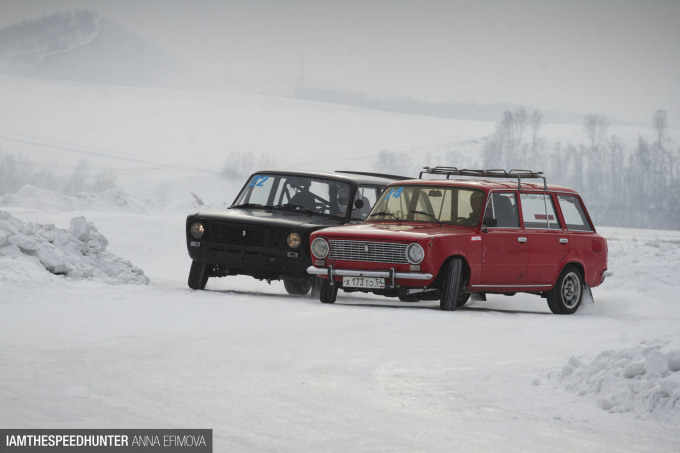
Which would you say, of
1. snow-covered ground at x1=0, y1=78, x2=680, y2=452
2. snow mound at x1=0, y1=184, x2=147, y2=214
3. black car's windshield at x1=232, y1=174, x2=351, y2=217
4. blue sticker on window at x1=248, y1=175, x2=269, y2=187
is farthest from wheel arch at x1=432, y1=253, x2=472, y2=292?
snow mound at x1=0, y1=184, x2=147, y2=214

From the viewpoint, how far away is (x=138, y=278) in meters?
17.5

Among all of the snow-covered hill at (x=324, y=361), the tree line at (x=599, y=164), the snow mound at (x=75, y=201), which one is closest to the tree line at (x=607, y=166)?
the tree line at (x=599, y=164)

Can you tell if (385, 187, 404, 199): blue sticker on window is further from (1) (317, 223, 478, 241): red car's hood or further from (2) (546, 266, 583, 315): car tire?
(2) (546, 266, 583, 315): car tire

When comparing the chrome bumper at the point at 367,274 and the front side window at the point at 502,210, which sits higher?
the front side window at the point at 502,210

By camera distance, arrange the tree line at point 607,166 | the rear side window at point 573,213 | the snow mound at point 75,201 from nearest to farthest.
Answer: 1. the rear side window at point 573,213
2. the snow mound at point 75,201
3. the tree line at point 607,166

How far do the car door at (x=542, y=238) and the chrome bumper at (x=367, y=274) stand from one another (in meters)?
1.93

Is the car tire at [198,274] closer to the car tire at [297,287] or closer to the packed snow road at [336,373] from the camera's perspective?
the packed snow road at [336,373]

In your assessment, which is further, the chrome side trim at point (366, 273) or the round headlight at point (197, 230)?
the round headlight at point (197, 230)

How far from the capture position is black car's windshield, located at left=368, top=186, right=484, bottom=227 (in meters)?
14.9

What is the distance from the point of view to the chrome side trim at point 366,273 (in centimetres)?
1390

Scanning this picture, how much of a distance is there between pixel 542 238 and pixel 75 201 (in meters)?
31.3

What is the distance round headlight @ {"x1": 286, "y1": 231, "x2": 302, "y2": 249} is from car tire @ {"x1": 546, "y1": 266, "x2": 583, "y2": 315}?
3.46 metres

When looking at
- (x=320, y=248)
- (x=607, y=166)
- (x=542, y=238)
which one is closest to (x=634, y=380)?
(x=320, y=248)

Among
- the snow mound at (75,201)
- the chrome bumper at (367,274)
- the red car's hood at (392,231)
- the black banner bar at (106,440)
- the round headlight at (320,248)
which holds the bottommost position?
the snow mound at (75,201)
